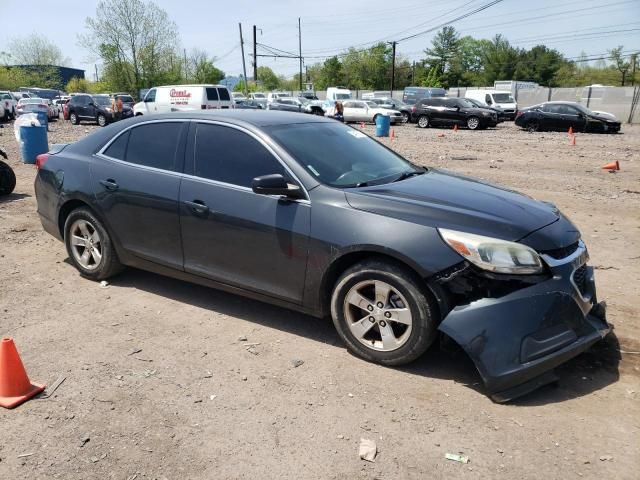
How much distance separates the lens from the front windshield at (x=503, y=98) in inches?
1326

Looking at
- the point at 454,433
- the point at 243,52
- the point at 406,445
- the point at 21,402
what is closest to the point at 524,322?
the point at 454,433

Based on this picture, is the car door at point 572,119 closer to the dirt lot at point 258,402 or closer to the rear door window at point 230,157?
the dirt lot at point 258,402

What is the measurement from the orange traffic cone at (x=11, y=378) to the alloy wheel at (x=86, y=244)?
1.87 metres

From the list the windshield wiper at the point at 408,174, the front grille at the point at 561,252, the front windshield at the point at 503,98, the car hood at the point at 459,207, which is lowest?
the front windshield at the point at 503,98

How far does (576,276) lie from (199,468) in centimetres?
249

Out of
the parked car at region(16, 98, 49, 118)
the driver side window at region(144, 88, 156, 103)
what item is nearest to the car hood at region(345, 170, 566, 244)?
the driver side window at region(144, 88, 156, 103)

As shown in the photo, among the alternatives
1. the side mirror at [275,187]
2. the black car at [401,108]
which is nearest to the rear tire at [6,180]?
the side mirror at [275,187]

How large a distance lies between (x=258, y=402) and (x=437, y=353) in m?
1.35

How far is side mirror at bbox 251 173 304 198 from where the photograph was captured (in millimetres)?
3660

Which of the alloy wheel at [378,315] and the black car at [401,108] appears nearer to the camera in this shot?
the alloy wheel at [378,315]

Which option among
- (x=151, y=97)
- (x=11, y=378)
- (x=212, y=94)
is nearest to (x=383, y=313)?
(x=11, y=378)

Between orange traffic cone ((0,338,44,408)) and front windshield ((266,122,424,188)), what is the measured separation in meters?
2.22

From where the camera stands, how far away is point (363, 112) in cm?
3109

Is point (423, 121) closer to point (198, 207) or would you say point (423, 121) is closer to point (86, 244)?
point (86, 244)
